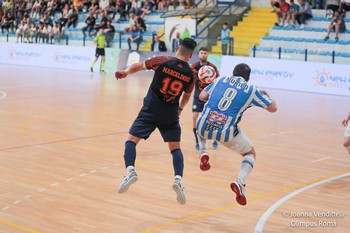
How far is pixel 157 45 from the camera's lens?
1173 inches

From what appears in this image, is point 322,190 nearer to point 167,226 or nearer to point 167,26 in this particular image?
point 167,226

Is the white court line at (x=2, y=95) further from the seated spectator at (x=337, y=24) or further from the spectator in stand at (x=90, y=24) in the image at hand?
the spectator in stand at (x=90, y=24)

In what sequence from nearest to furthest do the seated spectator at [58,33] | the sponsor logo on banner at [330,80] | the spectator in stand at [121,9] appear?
the sponsor logo on banner at [330,80] → the seated spectator at [58,33] → the spectator in stand at [121,9]

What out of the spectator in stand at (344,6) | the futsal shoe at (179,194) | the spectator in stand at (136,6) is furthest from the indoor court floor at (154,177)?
the spectator in stand at (136,6)

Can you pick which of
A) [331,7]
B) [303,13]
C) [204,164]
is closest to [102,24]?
[303,13]

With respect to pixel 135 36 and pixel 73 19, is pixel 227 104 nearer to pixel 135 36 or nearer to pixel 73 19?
pixel 135 36

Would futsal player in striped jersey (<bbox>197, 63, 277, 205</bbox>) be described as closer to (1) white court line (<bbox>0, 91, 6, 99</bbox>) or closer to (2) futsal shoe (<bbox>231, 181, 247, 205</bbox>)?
(2) futsal shoe (<bbox>231, 181, 247, 205</bbox>)

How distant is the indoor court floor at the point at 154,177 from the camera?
289 inches

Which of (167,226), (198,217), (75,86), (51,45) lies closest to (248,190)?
(198,217)

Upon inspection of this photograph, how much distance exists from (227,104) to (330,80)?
16653 mm

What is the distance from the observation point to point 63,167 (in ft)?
33.1

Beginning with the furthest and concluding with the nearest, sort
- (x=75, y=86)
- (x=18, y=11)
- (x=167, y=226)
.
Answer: (x=18, y=11) → (x=75, y=86) → (x=167, y=226)

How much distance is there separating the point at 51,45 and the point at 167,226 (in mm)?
27593

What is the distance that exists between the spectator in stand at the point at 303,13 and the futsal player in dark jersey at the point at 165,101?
2130 centimetres
